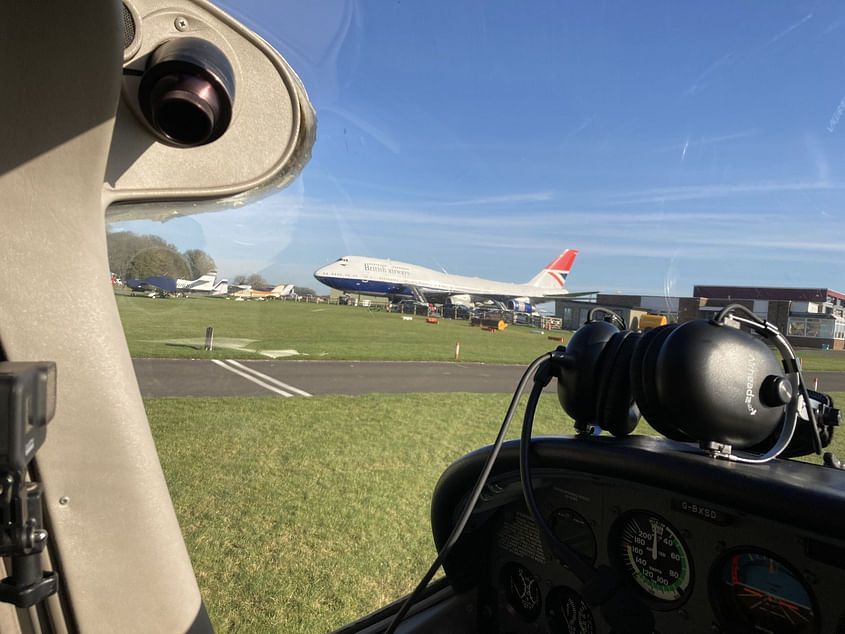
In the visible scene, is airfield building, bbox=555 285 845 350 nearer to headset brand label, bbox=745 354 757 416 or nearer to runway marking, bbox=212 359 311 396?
headset brand label, bbox=745 354 757 416

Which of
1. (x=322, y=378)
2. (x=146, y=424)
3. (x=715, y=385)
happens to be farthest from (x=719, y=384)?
(x=322, y=378)

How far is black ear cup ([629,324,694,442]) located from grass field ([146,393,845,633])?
75.5 inches

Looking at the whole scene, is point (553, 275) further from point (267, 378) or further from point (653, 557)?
point (267, 378)

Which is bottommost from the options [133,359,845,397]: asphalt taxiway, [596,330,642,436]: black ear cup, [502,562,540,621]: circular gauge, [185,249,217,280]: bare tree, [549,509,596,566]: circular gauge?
[133,359,845,397]: asphalt taxiway

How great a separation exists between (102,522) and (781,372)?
4.72 ft

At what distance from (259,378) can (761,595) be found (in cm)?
861

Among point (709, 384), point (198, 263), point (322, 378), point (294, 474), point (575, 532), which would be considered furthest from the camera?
point (322, 378)

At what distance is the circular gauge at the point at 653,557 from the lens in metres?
1.15

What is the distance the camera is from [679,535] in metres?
1.13

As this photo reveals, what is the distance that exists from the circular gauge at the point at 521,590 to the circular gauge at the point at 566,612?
0.20ft

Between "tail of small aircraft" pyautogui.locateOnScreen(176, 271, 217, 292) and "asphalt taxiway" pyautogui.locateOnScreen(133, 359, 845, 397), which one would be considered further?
"asphalt taxiway" pyautogui.locateOnScreen(133, 359, 845, 397)

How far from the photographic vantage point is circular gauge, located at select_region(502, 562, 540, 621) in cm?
150

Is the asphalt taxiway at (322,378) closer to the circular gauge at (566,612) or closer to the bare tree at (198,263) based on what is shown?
the bare tree at (198,263)

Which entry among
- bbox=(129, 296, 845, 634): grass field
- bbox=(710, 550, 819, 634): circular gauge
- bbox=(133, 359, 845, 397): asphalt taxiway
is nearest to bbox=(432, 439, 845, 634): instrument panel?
→ bbox=(710, 550, 819, 634): circular gauge
